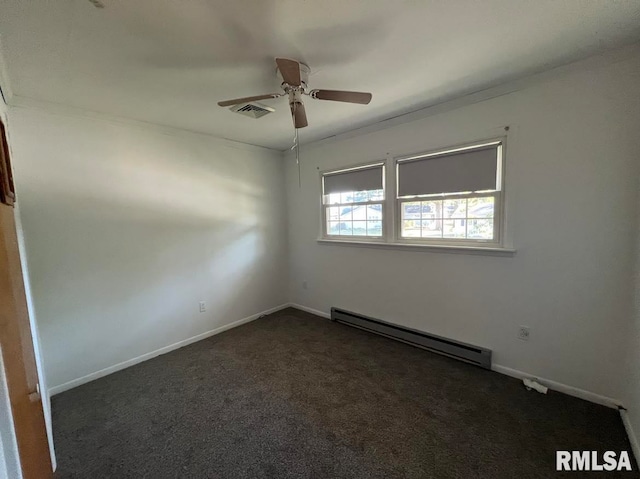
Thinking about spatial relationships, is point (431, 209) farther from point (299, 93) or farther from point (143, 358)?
point (143, 358)

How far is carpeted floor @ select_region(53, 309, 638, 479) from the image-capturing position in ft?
4.99

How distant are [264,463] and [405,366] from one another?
1.47 meters

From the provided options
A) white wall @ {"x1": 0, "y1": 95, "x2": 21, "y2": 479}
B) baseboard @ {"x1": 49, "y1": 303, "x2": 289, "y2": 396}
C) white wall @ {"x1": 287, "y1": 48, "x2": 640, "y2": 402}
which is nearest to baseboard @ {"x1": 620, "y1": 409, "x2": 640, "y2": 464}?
white wall @ {"x1": 287, "y1": 48, "x2": 640, "y2": 402}

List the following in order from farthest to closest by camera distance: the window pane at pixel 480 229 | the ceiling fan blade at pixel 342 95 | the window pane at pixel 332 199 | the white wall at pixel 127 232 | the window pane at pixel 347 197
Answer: the window pane at pixel 332 199
the window pane at pixel 347 197
the window pane at pixel 480 229
the white wall at pixel 127 232
the ceiling fan blade at pixel 342 95

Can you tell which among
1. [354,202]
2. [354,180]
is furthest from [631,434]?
[354,180]

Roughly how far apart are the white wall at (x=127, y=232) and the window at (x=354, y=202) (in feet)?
3.37

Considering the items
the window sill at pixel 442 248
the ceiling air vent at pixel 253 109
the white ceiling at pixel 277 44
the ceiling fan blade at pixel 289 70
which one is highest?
the white ceiling at pixel 277 44

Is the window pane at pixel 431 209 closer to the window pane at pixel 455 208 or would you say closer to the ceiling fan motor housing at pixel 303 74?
the window pane at pixel 455 208

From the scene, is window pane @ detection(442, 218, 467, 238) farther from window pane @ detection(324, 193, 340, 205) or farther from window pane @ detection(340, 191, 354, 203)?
window pane @ detection(324, 193, 340, 205)

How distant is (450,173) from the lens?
2498 millimetres

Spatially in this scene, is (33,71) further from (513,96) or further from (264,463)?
(513,96)

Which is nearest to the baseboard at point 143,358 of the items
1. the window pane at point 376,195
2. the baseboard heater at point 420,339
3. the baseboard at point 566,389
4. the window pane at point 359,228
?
the baseboard heater at point 420,339

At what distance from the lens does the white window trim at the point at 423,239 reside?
225 cm

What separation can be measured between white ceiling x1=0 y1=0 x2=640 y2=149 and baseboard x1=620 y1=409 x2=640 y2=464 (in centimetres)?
241
